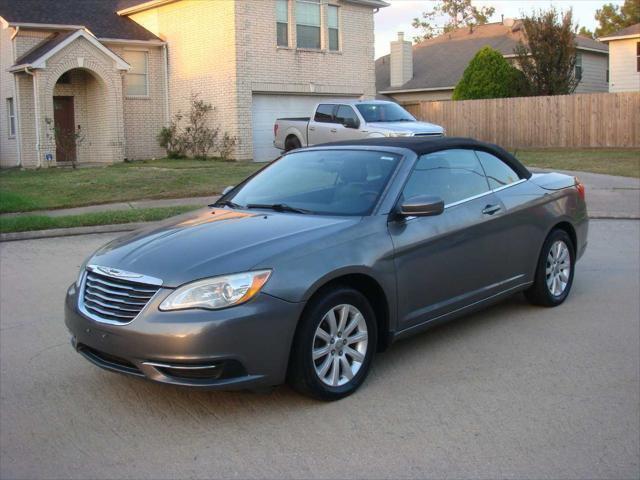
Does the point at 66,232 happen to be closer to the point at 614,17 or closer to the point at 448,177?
the point at 448,177

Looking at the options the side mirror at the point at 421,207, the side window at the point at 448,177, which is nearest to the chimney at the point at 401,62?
the side window at the point at 448,177

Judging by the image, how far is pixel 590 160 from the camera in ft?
72.7

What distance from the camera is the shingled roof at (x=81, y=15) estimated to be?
78.7 ft

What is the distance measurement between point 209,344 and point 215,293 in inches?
11.9

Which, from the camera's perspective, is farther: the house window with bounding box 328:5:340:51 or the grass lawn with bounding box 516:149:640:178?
the house window with bounding box 328:5:340:51

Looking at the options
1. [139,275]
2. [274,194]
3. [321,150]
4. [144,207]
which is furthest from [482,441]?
[144,207]

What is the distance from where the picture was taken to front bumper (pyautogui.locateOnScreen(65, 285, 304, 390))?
4.29 metres

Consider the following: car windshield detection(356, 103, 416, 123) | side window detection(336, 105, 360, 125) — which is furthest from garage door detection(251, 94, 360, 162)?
car windshield detection(356, 103, 416, 123)

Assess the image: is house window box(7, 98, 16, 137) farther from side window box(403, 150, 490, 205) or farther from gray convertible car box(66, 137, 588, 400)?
side window box(403, 150, 490, 205)

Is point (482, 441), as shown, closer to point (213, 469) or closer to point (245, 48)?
point (213, 469)

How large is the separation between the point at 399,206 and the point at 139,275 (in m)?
A: 1.91

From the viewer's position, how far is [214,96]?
2458 cm

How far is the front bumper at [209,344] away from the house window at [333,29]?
2302 cm

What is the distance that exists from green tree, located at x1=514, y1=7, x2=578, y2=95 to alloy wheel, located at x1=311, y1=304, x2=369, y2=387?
91.2 feet
